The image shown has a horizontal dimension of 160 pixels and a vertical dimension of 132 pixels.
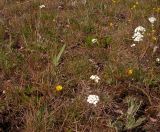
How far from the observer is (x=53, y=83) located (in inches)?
140

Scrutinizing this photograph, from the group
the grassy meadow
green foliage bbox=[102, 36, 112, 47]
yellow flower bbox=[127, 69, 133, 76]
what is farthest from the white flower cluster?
green foliage bbox=[102, 36, 112, 47]

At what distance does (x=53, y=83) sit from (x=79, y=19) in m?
1.62

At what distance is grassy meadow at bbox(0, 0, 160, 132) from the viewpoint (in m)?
3.11

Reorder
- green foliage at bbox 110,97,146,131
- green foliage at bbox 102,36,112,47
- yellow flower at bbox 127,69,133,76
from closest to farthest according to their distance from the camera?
green foliage at bbox 110,97,146,131 < yellow flower at bbox 127,69,133,76 < green foliage at bbox 102,36,112,47

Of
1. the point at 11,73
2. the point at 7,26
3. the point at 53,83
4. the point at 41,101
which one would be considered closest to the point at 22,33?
the point at 7,26

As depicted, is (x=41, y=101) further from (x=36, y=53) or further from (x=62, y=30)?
(x=62, y=30)

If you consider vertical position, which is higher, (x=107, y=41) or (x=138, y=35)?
(x=138, y=35)

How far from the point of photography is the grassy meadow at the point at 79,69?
311cm

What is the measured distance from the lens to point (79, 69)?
12.5ft

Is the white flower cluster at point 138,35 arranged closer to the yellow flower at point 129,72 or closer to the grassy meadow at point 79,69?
the grassy meadow at point 79,69

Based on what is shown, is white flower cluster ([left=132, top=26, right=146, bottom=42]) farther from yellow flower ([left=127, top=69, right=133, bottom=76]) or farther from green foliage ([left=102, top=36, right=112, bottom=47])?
green foliage ([left=102, top=36, right=112, bottom=47])

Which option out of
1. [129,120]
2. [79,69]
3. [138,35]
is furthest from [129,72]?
[129,120]

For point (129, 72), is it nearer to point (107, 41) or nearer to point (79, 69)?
point (79, 69)

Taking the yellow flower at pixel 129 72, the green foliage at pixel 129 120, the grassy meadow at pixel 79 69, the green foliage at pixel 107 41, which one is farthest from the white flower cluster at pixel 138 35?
the green foliage at pixel 129 120
